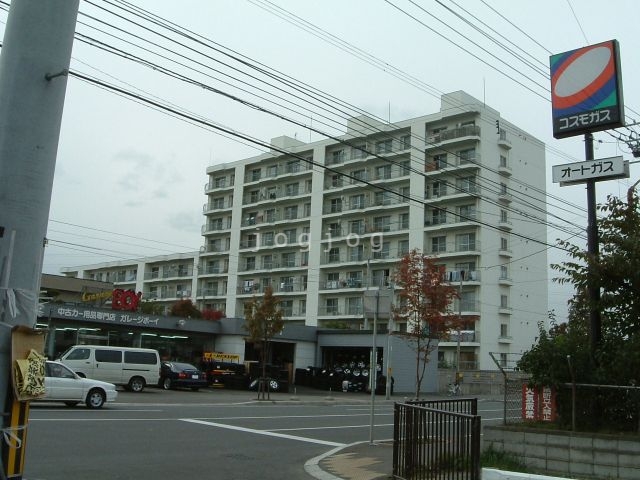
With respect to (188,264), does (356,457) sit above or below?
below

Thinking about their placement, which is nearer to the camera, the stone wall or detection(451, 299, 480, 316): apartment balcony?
the stone wall

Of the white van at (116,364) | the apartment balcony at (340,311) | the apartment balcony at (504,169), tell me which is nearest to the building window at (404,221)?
the apartment balcony at (340,311)

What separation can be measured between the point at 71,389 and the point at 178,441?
6.80m

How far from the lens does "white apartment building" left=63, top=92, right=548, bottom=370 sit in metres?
61.6

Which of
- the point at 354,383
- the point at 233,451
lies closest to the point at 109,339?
the point at 354,383

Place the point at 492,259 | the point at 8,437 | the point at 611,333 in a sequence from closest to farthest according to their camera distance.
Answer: the point at 8,437 < the point at 611,333 < the point at 492,259

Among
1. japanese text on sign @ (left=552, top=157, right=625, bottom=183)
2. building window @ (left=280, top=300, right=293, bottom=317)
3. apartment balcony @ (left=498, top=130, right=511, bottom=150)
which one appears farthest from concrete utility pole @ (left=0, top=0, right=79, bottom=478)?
building window @ (left=280, top=300, right=293, bottom=317)

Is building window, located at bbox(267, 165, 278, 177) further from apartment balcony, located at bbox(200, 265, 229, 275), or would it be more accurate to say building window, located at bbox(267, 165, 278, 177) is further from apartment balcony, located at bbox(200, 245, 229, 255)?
apartment balcony, located at bbox(200, 265, 229, 275)

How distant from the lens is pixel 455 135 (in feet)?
207

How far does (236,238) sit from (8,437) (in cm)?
8004

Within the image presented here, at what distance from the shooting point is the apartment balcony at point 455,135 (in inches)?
2432

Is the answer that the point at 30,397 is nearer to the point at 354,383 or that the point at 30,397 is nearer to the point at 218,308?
the point at 354,383

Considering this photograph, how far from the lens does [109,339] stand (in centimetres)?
4091

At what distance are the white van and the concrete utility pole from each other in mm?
A: 25511
